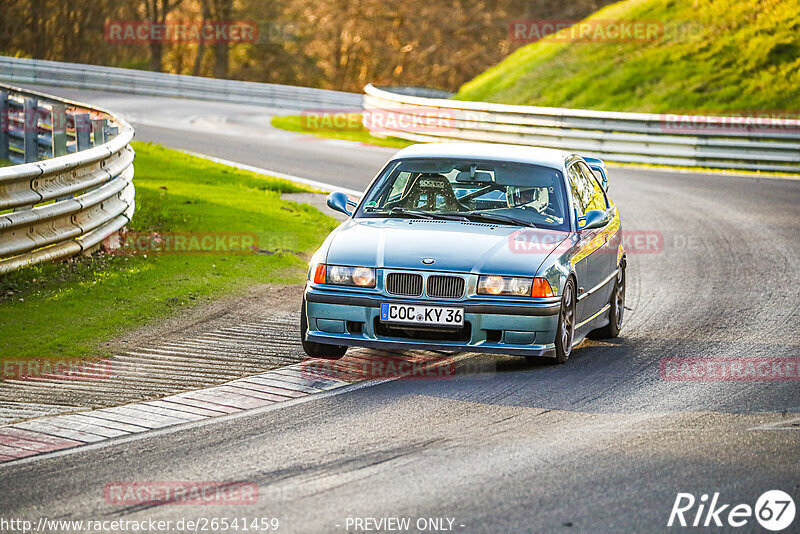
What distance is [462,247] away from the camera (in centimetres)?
880

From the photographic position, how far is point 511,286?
8594 mm

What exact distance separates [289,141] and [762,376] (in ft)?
68.1

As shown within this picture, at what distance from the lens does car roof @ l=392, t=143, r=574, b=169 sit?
9977 mm

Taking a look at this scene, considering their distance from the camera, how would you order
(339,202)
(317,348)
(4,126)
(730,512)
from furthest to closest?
1. (4,126)
2. (339,202)
3. (317,348)
4. (730,512)

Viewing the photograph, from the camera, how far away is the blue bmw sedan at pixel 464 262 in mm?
8562

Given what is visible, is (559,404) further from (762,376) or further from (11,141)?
(11,141)

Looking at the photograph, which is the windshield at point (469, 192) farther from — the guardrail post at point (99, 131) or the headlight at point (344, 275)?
the guardrail post at point (99, 131)

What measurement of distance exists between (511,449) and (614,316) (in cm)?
393

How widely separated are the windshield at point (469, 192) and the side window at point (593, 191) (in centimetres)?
81

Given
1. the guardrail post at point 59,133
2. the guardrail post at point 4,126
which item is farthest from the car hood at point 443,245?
the guardrail post at point 4,126

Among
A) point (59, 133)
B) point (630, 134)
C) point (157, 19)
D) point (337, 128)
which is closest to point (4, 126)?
point (59, 133)

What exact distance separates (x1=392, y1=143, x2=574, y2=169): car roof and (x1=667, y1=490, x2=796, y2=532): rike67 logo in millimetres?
4527

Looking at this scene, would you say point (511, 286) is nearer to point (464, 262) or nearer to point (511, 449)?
point (464, 262)

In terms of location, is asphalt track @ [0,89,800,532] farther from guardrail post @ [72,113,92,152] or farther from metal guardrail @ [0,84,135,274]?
guardrail post @ [72,113,92,152]
